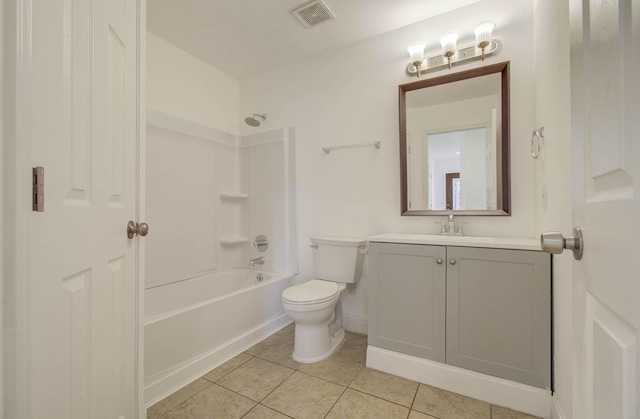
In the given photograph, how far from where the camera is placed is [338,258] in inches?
84.1

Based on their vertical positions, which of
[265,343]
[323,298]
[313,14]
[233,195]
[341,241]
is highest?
[313,14]

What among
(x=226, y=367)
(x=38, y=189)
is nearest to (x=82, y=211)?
(x=38, y=189)

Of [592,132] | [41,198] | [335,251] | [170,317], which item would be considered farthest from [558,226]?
[170,317]

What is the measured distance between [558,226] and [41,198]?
1794 millimetres

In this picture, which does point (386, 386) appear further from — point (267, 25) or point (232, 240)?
point (267, 25)

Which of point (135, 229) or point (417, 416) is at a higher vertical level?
point (135, 229)

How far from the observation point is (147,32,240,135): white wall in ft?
7.13

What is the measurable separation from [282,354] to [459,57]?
2.47 m

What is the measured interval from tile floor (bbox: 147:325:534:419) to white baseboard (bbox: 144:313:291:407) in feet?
0.15

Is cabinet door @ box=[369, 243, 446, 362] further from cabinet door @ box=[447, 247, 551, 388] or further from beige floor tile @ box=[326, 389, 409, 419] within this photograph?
beige floor tile @ box=[326, 389, 409, 419]

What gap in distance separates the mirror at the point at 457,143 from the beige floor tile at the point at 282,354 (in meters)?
1.35

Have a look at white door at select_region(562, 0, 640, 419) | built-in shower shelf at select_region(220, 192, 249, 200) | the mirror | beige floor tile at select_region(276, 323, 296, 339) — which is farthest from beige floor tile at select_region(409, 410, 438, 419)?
built-in shower shelf at select_region(220, 192, 249, 200)

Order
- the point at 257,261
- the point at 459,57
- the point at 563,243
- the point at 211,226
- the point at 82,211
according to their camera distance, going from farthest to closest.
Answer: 1. the point at 257,261
2. the point at 211,226
3. the point at 459,57
4. the point at 82,211
5. the point at 563,243

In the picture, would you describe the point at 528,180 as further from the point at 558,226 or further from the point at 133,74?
the point at 133,74
